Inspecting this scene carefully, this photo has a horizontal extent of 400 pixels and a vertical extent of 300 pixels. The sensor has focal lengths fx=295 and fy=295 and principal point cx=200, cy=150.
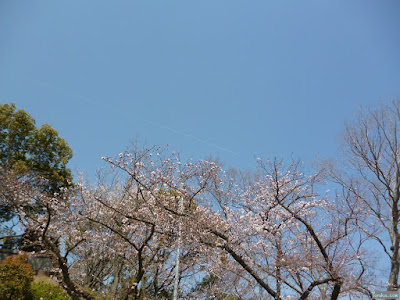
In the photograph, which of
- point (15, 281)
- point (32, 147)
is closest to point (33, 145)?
point (32, 147)

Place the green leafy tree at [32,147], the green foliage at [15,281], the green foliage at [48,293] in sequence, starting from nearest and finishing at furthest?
the green foliage at [15,281]
the green foliage at [48,293]
the green leafy tree at [32,147]

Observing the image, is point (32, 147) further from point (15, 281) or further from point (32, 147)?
point (15, 281)

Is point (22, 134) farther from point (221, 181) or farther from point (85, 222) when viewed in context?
point (221, 181)

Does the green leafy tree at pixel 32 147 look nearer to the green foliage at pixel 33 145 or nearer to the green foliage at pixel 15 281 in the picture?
the green foliage at pixel 33 145

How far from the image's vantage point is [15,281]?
930 centimetres

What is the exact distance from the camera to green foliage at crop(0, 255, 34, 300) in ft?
29.9

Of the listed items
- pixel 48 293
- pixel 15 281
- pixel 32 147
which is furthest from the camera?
pixel 32 147

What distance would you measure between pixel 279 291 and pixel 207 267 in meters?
2.46

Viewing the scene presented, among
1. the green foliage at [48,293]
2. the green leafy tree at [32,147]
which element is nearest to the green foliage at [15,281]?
the green foliage at [48,293]

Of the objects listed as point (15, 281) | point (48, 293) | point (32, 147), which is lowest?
point (48, 293)

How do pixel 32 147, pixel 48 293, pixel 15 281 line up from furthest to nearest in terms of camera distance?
pixel 32 147, pixel 48 293, pixel 15 281

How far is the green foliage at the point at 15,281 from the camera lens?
9.10 meters

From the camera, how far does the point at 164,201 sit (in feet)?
26.7

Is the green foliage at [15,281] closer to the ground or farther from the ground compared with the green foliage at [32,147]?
closer to the ground
